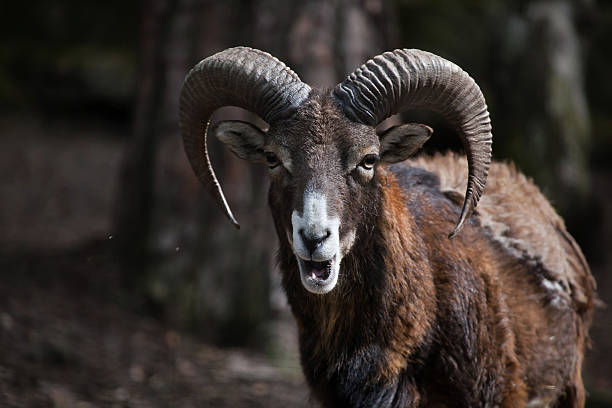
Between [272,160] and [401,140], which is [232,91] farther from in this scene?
[401,140]

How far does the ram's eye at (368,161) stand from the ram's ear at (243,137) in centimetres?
80

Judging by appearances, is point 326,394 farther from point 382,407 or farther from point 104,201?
point 104,201

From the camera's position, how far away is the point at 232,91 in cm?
564

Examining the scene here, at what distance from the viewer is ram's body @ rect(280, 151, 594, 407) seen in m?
5.48

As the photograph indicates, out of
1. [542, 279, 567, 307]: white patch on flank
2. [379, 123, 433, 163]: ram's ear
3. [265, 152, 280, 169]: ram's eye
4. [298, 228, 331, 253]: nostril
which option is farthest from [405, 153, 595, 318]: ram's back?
[298, 228, 331, 253]: nostril

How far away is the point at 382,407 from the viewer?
5457 millimetres

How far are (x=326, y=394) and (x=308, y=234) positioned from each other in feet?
4.54

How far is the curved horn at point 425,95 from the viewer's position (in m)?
5.36

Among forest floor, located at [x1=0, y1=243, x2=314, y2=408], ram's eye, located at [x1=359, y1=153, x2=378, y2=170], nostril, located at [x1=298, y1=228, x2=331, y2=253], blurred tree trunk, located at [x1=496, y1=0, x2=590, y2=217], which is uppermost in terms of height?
blurred tree trunk, located at [x1=496, y1=0, x2=590, y2=217]

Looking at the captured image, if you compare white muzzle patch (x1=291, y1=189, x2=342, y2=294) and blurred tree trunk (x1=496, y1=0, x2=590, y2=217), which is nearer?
white muzzle patch (x1=291, y1=189, x2=342, y2=294)

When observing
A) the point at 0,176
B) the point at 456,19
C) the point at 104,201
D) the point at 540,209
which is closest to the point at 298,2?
the point at 540,209

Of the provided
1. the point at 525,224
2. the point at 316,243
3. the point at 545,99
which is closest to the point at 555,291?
the point at 525,224

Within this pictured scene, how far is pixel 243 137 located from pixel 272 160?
487 mm

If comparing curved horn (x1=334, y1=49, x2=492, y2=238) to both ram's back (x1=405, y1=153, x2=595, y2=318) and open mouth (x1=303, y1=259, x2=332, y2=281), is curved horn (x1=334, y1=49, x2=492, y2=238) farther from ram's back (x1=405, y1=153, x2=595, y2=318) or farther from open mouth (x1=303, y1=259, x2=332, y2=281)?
open mouth (x1=303, y1=259, x2=332, y2=281)
